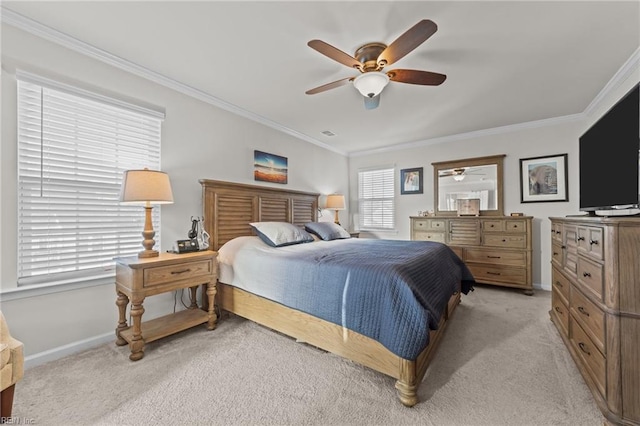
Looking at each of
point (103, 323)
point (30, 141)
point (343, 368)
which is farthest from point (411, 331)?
point (30, 141)

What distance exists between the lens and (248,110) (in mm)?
3334

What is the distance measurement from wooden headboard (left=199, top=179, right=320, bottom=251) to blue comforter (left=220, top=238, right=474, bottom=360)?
87cm

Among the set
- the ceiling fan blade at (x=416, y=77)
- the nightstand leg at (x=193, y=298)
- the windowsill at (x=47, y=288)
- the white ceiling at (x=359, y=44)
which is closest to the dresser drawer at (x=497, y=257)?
the white ceiling at (x=359, y=44)

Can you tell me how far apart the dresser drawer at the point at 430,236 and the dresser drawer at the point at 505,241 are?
0.58 meters

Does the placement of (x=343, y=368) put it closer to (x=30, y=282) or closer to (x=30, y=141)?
(x=30, y=282)

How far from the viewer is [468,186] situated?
426 centimetres

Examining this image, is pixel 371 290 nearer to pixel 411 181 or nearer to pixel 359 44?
pixel 359 44

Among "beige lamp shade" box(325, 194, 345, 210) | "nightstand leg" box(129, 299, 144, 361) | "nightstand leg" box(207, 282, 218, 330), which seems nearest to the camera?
"nightstand leg" box(129, 299, 144, 361)

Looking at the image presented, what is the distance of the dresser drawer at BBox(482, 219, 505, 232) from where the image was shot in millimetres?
3684

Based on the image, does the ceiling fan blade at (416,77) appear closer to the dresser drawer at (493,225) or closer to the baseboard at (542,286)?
the dresser drawer at (493,225)

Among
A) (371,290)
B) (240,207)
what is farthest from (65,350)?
(371,290)

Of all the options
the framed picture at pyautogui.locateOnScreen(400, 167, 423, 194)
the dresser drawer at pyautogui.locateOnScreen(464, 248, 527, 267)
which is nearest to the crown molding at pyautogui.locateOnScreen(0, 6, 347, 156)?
the framed picture at pyautogui.locateOnScreen(400, 167, 423, 194)

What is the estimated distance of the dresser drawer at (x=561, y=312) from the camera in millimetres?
2055

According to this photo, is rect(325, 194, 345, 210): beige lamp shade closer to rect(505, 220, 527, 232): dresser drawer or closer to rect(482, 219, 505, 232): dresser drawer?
rect(482, 219, 505, 232): dresser drawer
